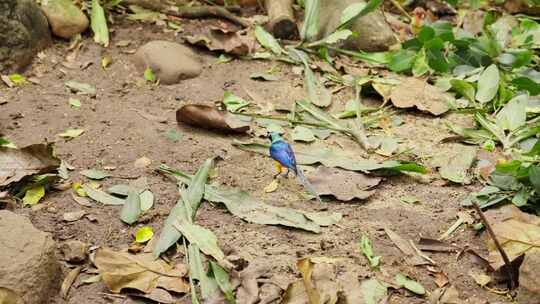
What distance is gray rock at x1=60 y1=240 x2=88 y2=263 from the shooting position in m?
2.31

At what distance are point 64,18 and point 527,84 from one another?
2.62 m

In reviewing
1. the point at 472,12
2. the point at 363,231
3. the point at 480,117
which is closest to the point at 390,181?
the point at 363,231

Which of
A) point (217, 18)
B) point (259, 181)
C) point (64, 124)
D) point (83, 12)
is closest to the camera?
point (259, 181)

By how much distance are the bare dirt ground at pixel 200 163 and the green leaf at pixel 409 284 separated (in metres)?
0.02

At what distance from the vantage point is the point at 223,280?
224 centimetres

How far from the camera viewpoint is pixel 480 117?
11.7ft

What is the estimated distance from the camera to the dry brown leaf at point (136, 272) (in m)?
2.20

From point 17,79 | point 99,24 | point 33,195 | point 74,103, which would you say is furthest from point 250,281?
point 99,24

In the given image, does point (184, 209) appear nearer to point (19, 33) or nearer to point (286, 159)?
point (286, 159)

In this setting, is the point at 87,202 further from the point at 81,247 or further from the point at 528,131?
the point at 528,131

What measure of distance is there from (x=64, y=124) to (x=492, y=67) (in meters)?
2.31

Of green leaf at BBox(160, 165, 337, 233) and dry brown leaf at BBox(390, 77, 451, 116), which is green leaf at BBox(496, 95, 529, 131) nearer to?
dry brown leaf at BBox(390, 77, 451, 116)

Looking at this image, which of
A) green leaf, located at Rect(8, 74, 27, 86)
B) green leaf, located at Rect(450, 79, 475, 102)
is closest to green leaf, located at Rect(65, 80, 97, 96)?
green leaf, located at Rect(8, 74, 27, 86)

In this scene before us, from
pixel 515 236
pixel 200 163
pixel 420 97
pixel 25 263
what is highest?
pixel 25 263
